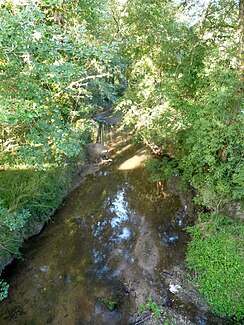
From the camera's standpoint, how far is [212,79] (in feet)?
20.0

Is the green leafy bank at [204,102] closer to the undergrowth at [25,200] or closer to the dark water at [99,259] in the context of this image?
the dark water at [99,259]

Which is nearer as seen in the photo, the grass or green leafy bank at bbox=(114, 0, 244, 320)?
green leafy bank at bbox=(114, 0, 244, 320)

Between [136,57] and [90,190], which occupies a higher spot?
[136,57]

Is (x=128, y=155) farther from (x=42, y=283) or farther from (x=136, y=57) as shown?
(x=42, y=283)

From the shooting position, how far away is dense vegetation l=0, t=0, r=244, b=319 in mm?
4637

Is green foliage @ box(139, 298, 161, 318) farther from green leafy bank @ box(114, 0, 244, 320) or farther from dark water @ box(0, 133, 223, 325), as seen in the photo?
green leafy bank @ box(114, 0, 244, 320)

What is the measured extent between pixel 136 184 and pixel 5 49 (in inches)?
370

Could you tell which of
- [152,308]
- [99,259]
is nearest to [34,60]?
[152,308]

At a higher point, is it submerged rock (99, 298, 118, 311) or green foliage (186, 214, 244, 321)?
submerged rock (99, 298, 118, 311)

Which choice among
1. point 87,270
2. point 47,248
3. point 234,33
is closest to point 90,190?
point 47,248

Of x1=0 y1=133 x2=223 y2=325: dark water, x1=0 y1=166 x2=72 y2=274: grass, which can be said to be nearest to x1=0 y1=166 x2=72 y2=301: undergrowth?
x1=0 y1=166 x2=72 y2=274: grass

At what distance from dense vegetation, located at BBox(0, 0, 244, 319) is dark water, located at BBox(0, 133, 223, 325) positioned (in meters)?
0.73

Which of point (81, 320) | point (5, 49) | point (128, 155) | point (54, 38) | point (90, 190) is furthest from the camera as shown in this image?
point (128, 155)

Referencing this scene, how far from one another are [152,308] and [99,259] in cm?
229
